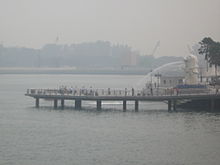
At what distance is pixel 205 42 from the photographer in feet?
318

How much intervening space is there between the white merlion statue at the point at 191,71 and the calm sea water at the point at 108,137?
621 cm

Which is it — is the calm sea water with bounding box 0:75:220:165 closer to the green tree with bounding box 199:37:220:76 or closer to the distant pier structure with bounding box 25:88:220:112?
the distant pier structure with bounding box 25:88:220:112

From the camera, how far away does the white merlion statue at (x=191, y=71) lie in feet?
250

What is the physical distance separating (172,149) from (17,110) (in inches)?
1243

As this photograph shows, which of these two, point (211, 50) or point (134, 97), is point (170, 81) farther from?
point (211, 50)

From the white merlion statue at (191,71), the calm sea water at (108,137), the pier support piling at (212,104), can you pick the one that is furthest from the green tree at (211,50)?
the pier support piling at (212,104)

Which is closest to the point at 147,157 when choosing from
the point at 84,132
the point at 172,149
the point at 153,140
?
the point at 172,149

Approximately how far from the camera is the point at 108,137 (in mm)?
50906

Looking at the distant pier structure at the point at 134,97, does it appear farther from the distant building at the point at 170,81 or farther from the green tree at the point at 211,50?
the green tree at the point at 211,50

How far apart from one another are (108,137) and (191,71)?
27683 millimetres

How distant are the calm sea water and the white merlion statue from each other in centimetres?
621

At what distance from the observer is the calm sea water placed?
1667 inches

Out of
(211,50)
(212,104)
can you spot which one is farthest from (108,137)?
(211,50)

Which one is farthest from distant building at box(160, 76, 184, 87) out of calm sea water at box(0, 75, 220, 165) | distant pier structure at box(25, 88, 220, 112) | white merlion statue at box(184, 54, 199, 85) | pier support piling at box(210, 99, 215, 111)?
pier support piling at box(210, 99, 215, 111)
